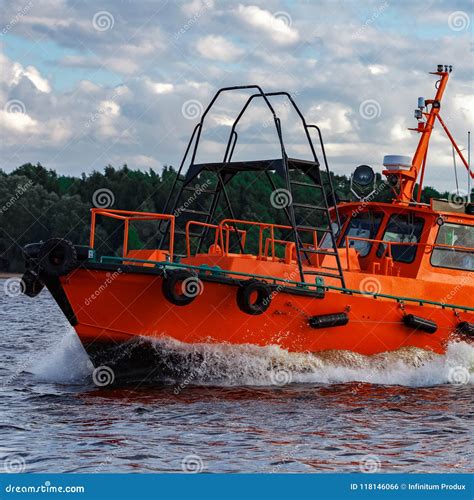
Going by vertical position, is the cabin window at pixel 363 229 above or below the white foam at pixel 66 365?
above

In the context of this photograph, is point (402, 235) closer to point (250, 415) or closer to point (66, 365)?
point (250, 415)

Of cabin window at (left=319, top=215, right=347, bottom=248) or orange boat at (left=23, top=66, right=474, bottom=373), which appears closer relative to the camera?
orange boat at (left=23, top=66, right=474, bottom=373)

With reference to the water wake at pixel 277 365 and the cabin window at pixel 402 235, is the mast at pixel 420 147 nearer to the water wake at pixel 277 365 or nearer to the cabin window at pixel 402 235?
the cabin window at pixel 402 235

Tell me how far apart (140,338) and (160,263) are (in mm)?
1058

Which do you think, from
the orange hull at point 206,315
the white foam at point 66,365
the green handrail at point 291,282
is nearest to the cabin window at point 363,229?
the green handrail at point 291,282

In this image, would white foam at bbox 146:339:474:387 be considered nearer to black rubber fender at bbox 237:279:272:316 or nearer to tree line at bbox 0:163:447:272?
black rubber fender at bbox 237:279:272:316

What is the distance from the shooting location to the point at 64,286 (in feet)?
39.6

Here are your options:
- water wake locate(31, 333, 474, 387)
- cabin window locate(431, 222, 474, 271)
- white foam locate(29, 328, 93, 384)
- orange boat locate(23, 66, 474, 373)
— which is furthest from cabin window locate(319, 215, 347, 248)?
white foam locate(29, 328, 93, 384)

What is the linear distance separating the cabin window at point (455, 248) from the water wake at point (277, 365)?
136cm

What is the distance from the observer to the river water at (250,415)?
887 cm

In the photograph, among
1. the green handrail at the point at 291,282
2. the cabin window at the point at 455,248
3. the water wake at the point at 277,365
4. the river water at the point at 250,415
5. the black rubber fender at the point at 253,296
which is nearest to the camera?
the river water at the point at 250,415

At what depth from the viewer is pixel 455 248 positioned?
14.7 meters

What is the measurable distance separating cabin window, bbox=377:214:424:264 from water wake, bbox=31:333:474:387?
1.62 meters

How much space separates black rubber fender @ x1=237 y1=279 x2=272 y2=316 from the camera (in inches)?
481
